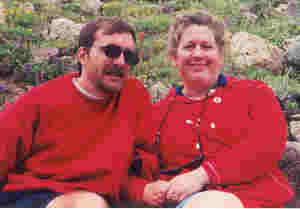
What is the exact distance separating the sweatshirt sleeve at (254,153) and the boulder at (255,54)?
3.95 metres

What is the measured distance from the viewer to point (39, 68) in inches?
195

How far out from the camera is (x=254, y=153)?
2.05 meters

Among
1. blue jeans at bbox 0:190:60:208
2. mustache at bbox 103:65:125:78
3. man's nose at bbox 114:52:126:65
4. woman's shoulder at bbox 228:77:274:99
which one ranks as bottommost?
blue jeans at bbox 0:190:60:208

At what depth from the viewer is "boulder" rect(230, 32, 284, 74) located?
6.05 metres

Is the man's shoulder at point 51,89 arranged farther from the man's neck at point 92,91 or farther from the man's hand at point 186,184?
the man's hand at point 186,184

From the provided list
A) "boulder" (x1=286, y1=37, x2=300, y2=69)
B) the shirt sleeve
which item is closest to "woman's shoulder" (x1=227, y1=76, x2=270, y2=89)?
the shirt sleeve

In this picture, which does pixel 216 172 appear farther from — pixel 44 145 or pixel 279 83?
pixel 279 83

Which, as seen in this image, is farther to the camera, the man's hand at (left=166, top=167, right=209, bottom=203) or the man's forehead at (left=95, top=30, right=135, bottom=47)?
the man's forehead at (left=95, top=30, right=135, bottom=47)

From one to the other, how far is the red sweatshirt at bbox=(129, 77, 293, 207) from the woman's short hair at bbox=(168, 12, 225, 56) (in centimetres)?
31

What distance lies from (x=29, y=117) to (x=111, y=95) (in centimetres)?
53

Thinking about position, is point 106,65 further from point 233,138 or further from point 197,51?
point 233,138

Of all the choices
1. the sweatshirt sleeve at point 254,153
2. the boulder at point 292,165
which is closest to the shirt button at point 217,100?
the sweatshirt sleeve at point 254,153

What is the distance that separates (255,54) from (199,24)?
3984 mm

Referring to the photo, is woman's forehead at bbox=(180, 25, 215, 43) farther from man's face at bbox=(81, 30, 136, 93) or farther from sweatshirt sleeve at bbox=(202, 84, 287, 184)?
sweatshirt sleeve at bbox=(202, 84, 287, 184)
